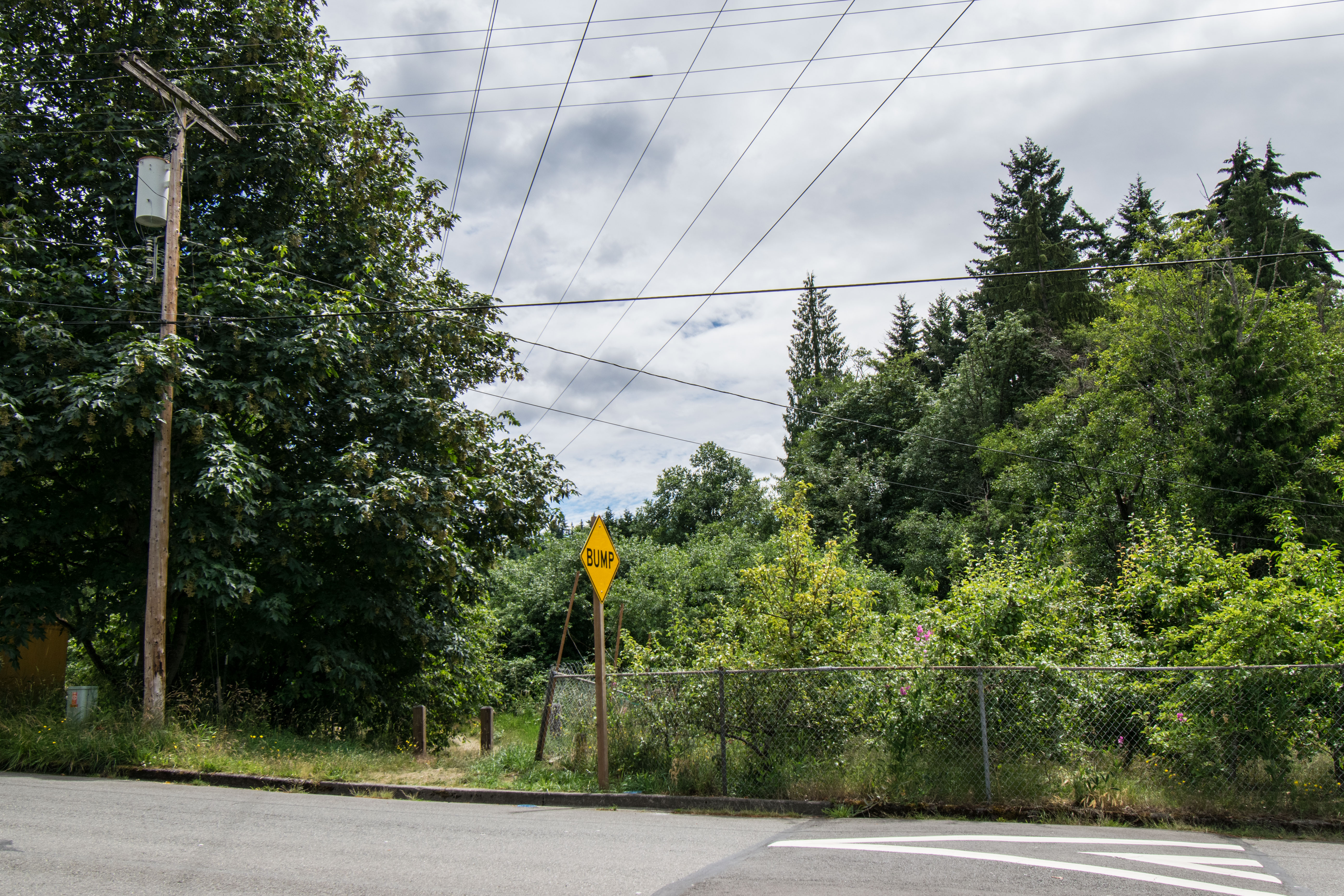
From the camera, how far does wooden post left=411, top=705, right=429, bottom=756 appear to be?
1241cm

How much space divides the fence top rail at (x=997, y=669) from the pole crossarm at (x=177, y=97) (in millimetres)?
10949

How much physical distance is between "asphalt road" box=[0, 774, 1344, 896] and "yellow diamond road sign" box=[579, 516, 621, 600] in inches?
101

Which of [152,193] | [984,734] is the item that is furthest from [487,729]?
[152,193]

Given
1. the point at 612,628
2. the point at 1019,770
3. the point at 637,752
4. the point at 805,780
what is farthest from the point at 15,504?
the point at 612,628

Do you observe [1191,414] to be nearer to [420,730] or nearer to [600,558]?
[600,558]

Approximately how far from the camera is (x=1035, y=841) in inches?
255

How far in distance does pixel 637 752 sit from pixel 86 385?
351 inches

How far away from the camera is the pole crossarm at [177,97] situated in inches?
431

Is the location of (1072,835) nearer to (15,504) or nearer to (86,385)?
(86,385)

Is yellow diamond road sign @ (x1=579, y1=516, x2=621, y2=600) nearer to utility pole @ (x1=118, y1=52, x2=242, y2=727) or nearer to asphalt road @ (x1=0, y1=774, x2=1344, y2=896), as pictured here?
asphalt road @ (x1=0, y1=774, x2=1344, y2=896)

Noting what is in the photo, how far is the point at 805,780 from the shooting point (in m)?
8.26

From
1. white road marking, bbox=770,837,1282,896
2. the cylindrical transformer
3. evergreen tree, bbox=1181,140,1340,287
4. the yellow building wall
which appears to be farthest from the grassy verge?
evergreen tree, bbox=1181,140,1340,287

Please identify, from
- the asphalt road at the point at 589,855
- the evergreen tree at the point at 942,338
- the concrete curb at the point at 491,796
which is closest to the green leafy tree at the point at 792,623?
the concrete curb at the point at 491,796

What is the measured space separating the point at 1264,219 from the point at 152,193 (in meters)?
39.5
